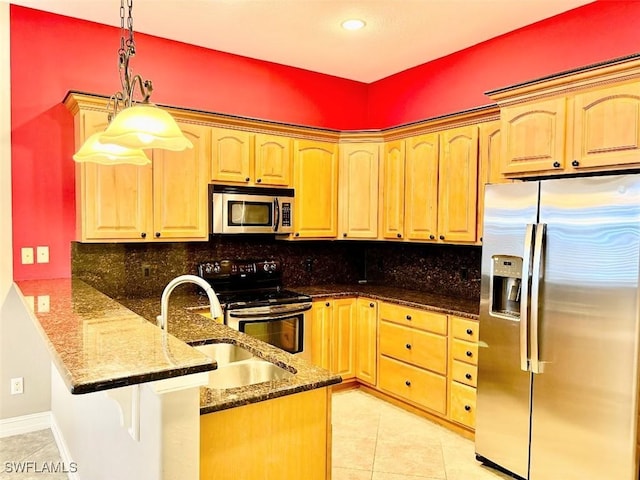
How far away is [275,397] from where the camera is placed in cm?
154

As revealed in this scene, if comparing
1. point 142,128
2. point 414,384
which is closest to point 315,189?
point 414,384

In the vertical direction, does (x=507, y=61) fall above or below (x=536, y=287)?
above

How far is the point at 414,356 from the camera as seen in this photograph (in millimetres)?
3557

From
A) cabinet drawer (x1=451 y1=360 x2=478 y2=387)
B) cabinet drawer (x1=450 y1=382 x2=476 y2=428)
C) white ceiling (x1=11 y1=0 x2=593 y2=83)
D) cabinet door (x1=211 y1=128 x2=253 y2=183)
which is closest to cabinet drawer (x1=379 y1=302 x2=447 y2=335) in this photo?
cabinet drawer (x1=451 y1=360 x2=478 y2=387)

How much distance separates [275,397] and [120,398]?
54 cm

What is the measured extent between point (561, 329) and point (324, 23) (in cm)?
Result: 261

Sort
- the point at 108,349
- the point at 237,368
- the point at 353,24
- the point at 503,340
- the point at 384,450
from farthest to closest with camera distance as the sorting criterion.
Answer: the point at 353,24 → the point at 384,450 → the point at 503,340 → the point at 237,368 → the point at 108,349

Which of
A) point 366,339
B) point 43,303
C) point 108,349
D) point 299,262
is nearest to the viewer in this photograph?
point 108,349

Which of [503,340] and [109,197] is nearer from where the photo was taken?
[503,340]

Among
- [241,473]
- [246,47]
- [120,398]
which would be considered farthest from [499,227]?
[246,47]

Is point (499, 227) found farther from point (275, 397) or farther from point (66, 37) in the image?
point (66, 37)

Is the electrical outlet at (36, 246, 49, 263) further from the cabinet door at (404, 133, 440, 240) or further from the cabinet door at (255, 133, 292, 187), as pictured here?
the cabinet door at (404, 133, 440, 240)

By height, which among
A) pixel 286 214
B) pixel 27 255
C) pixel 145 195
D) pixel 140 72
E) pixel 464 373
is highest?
pixel 140 72

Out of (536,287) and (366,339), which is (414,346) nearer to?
(366,339)
